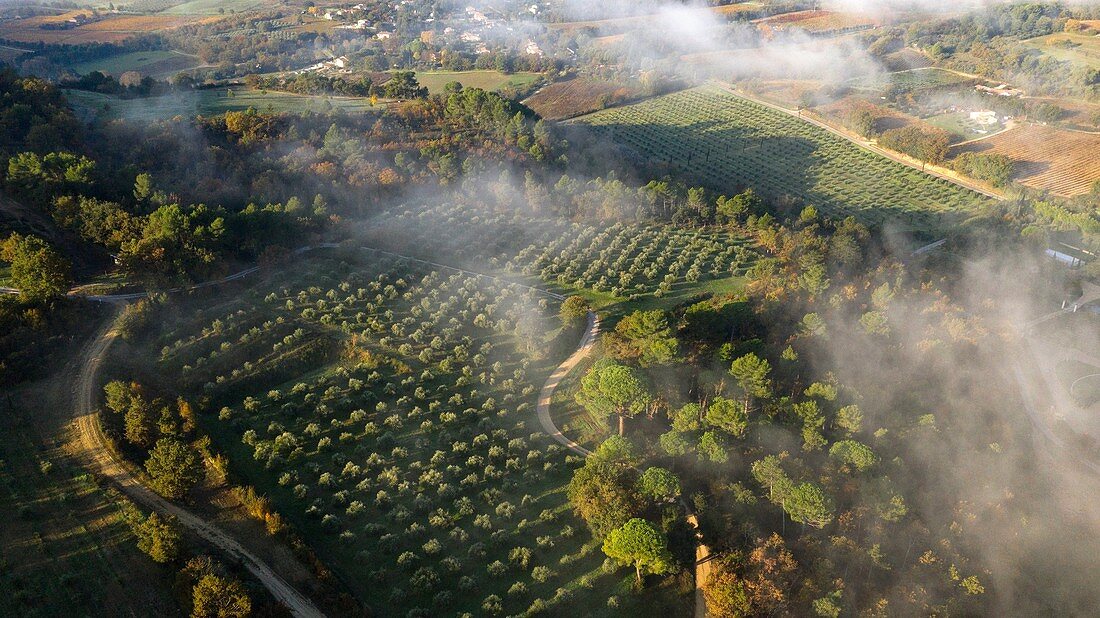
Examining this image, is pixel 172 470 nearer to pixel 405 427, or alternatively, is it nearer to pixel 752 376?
pixel 405 427

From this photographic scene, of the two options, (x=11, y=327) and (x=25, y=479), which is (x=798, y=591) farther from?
(x=11, y=327)

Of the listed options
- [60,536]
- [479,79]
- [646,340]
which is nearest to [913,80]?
[479,79]

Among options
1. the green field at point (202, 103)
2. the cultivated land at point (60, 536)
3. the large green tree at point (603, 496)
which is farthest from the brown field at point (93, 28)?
the large green tree at point (603, 496)

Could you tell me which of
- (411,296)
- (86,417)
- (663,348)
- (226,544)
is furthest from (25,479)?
(663,348)

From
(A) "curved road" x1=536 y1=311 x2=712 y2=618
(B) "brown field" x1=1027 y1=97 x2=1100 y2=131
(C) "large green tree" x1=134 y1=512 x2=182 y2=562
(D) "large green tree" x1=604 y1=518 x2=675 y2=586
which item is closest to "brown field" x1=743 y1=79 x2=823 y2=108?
(B) "brown field" x1=1027 y1=97 x2=1100 y2=131

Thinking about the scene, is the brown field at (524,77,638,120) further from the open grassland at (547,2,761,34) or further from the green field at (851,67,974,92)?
the open grassland at (547,2,761,34)
